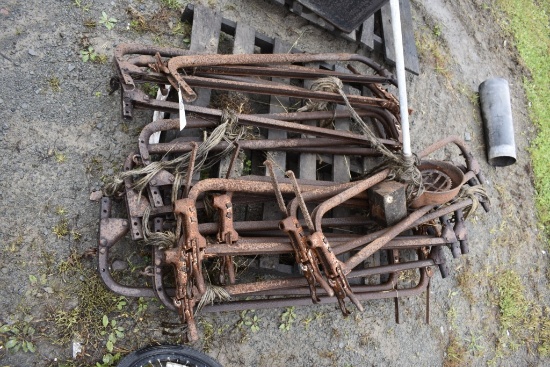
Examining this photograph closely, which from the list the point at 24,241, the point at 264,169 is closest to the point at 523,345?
the point at 264,169

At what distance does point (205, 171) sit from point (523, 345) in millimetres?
3141

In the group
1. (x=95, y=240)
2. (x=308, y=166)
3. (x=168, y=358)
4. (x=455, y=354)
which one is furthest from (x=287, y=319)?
(x=455, y=354)

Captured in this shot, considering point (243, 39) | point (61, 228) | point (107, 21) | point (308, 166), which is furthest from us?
point (243, 39)

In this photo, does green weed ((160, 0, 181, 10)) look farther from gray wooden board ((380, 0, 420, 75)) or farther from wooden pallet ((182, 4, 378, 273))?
gray wooden board ((380, 0, 420, 75))

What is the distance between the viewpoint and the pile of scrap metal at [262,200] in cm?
255

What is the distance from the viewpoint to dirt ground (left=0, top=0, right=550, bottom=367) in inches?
107

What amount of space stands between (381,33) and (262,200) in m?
2.11

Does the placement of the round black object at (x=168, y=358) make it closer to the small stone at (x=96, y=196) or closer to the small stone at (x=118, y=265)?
the small stone at (x=118, y=265)

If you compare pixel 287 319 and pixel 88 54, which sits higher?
pixel 88 54

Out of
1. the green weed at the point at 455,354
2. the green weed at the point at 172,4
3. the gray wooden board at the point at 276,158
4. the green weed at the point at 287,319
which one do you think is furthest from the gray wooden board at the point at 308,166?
the green weed at the point at 455,354

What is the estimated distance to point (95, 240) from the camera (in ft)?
9.21

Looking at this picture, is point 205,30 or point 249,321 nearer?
point 249,321

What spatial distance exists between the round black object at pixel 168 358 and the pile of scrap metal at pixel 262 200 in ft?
0.88

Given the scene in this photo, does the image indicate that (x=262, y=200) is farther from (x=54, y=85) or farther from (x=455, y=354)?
(x=455, y=354)
